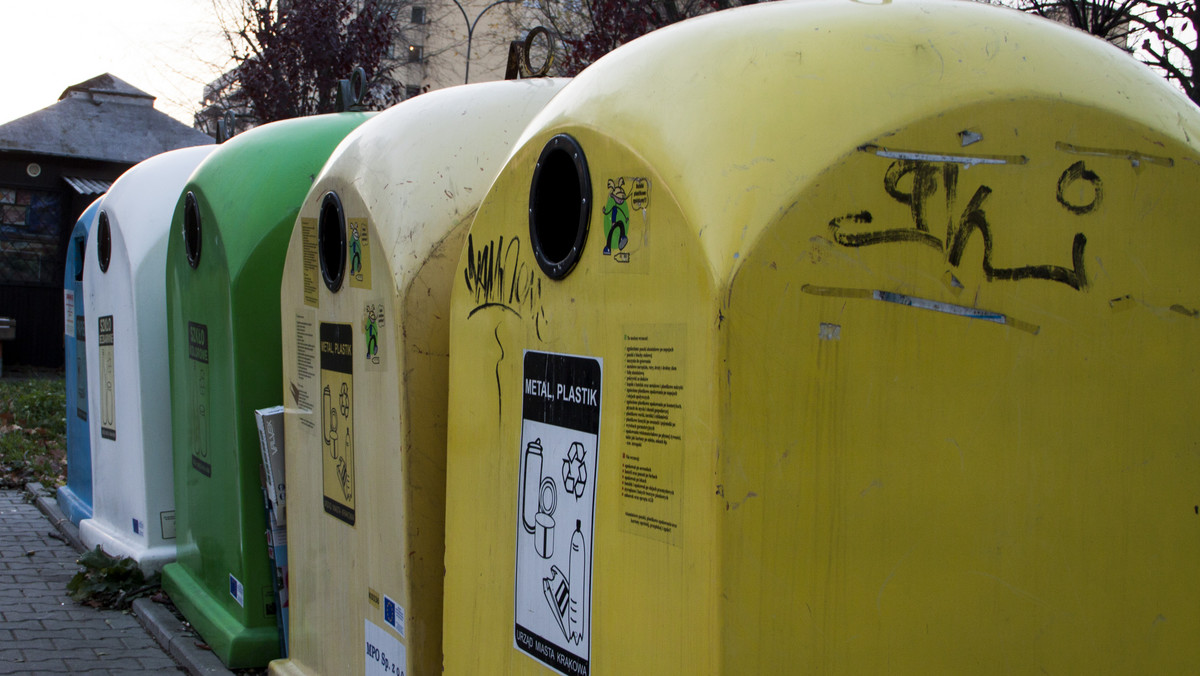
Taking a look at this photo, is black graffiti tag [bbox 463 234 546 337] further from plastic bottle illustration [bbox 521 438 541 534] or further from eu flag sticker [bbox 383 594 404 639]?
eu flag sticker [bbox 383 594 404 639]

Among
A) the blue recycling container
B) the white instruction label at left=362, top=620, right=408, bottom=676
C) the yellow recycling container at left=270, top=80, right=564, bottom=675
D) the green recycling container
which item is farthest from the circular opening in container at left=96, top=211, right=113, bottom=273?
the white instruction label at left=362, top=620, right=408, bottom=676

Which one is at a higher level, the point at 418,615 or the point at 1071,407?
the point at 1071,407

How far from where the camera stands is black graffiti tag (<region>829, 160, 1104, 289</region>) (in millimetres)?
1771

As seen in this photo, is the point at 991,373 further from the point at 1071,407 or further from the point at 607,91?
the point at 607,91

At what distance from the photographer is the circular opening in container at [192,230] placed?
466 cm

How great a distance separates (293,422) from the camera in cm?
374

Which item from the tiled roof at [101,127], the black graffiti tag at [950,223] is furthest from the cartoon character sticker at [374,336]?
the tiled roof at [101,127]

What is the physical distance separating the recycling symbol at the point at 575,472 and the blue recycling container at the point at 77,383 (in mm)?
5173

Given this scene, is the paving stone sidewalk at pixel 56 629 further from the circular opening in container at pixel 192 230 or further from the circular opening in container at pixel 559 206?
the circular opening in container at pixel 559 206

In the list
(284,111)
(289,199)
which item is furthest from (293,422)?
(284,111)

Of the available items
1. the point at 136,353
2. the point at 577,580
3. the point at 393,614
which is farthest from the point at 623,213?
the point at 136,353

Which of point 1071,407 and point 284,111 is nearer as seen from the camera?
point 1071,407

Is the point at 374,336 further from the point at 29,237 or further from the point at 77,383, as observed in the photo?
the point at 29,237

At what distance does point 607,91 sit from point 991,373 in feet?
2.94
